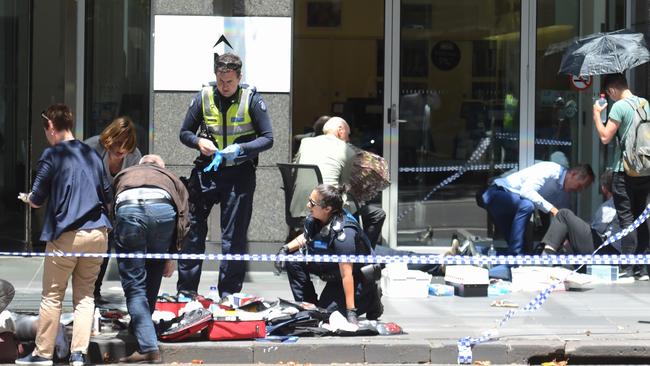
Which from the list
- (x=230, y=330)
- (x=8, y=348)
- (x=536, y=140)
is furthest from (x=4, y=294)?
(x=536, y=140)

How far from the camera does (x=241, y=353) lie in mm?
8422

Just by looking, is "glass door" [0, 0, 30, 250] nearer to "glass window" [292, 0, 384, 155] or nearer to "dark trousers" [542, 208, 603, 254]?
"glass window" [292, 0, 384, 155]

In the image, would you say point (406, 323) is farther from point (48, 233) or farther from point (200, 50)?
point (200, 50)

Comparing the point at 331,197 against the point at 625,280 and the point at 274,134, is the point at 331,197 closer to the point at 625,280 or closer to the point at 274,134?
the point at 274,134

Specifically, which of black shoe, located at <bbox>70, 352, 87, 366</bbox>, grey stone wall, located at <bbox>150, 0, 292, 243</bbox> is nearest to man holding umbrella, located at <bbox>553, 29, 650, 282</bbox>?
grey stone wall, located at <bbox>150, 0, 292, 243</bbox>

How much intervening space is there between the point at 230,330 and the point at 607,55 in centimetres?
448

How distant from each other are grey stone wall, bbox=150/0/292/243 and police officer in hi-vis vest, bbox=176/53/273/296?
2.12m

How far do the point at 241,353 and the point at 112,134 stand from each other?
Answer: 5.81ft

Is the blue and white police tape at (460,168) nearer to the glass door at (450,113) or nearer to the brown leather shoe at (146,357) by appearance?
the glass door at (450,113)

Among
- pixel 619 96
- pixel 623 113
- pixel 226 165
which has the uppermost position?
pixel 619 96

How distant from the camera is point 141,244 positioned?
813 centimetres

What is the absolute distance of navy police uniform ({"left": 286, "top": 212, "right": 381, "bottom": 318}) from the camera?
29.6ft

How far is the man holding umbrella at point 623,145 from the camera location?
11.0m

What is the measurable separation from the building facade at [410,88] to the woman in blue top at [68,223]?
14.6 feet
